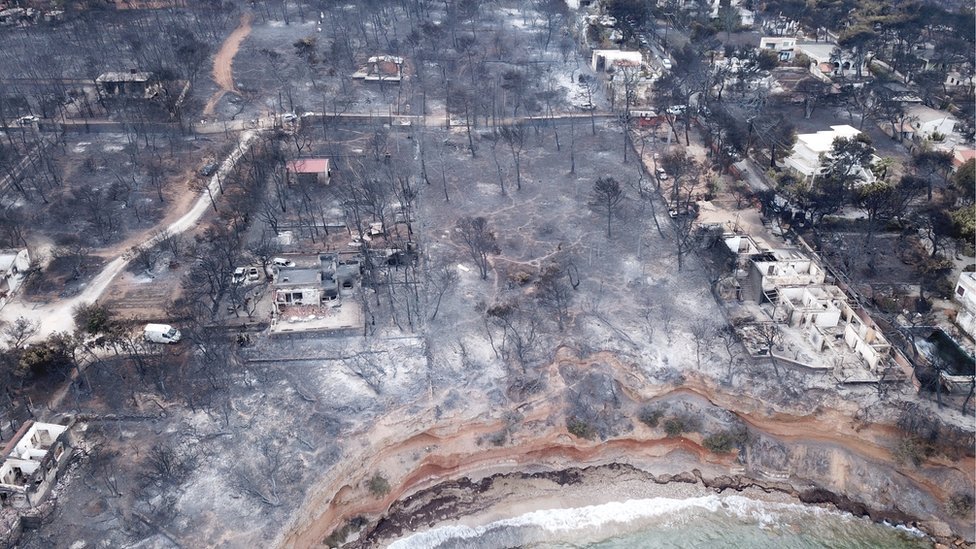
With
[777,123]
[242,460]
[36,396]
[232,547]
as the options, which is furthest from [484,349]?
[777,123]

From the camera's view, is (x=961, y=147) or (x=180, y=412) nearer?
(x=180, y=412)

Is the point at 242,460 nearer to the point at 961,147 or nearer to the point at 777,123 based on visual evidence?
the point at 777,123

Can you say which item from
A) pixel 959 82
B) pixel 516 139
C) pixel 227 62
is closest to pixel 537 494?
pixel 516 139

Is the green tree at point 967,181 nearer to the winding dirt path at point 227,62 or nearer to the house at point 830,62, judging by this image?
the house at point 830,62

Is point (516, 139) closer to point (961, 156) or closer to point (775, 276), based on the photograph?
point (775, 276)

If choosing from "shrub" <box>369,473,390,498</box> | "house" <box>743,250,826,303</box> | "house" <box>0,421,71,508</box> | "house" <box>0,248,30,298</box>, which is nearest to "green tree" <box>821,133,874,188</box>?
"house" <box>743,250,826,303</box>
